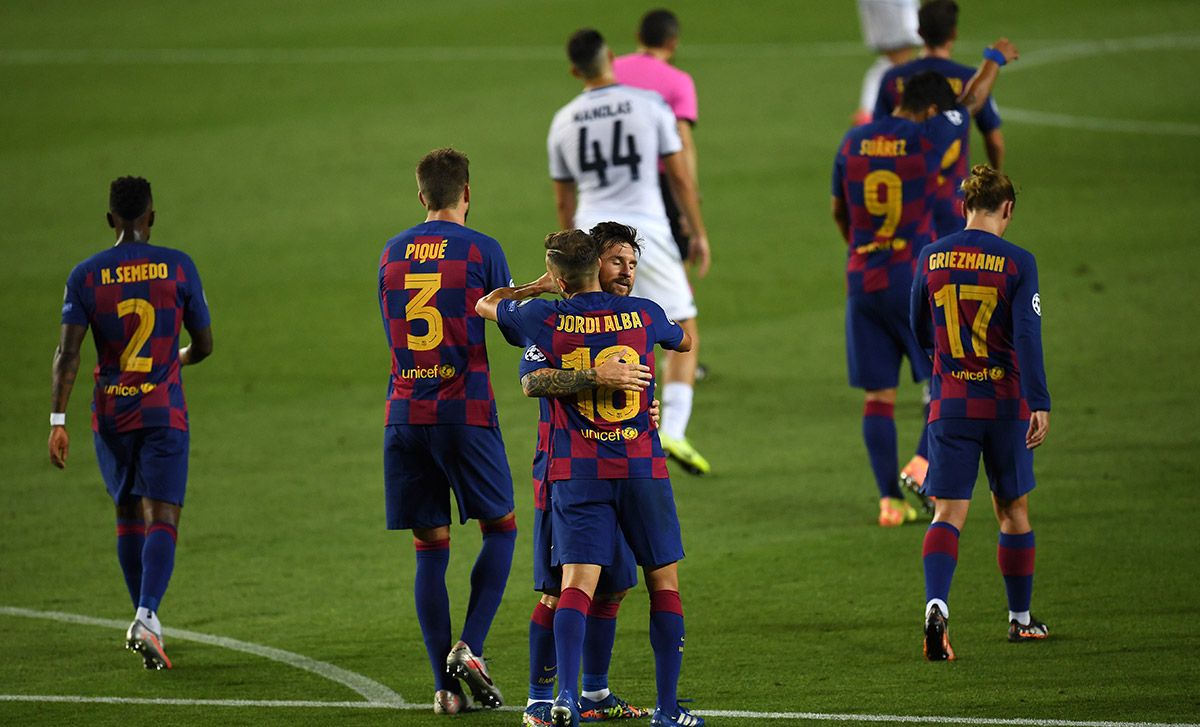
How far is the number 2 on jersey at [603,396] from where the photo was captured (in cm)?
636

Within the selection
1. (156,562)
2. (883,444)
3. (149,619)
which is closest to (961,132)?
(883,444)

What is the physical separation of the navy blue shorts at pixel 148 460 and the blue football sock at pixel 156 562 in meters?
0.15

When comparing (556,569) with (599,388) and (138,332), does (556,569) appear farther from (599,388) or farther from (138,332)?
(138,332)

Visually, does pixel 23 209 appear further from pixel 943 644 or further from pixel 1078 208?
pixel 943 644

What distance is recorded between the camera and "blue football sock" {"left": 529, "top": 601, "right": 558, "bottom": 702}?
659cm

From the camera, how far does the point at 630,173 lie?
1061 centimetres

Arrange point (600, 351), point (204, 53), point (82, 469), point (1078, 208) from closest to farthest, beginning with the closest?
point (600, 351)
point (82, 469)
point (1078, 208)
point (204, 53)

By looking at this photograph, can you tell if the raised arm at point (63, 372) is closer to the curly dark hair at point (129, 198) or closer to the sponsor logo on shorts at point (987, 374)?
the curly dark hair at point (129, 198)

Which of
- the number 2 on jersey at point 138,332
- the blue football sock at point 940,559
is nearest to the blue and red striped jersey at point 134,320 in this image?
the number 2 on jersey at point 138,332

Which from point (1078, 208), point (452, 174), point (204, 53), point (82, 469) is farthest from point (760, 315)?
point (204, 53)

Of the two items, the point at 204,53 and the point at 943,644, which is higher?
the point at 204,53

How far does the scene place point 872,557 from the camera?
364 inches

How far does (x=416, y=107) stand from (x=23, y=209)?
5.65m

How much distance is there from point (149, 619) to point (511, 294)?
7.84 feet
